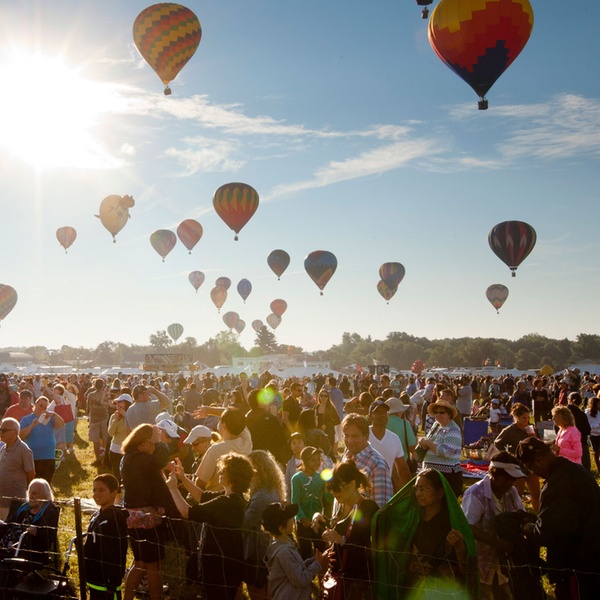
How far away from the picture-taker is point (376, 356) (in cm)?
11319

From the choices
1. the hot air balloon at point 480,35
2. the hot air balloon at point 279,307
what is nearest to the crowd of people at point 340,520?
the hot air balloon at point 480,35

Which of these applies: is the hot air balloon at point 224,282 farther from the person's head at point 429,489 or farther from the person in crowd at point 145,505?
the person's head at point 429,489

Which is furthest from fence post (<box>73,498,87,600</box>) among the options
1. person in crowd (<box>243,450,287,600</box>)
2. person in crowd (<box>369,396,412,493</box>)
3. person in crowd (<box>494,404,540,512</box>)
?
person in crowd (<box>494,404,540,512</box>)

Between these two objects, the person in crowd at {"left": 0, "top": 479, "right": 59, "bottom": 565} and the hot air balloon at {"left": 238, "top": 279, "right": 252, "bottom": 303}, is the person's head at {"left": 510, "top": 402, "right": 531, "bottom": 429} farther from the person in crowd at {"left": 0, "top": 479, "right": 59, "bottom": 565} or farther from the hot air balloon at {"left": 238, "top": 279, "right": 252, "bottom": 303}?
the hot air balloon at {"left": 238, "top": 279, "right": 252, "bottom": 303}

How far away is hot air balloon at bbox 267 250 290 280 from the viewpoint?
36.3 meters

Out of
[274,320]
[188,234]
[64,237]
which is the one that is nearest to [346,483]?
[188,234]

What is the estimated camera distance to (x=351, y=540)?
357cm

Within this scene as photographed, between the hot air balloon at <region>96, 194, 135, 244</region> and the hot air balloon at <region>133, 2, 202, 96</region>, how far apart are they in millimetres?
7457

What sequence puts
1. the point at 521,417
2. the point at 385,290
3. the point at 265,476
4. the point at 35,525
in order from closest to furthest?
the point at 265,476 < the point at 35,525 < the point at 521,417 < the point at 385,290

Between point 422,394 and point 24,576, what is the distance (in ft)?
44.0

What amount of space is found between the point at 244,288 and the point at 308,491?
1746 inches

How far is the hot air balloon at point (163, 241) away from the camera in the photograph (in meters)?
32.7

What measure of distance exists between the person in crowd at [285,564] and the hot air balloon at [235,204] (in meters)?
20.4

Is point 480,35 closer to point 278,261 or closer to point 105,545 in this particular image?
point 105,545
